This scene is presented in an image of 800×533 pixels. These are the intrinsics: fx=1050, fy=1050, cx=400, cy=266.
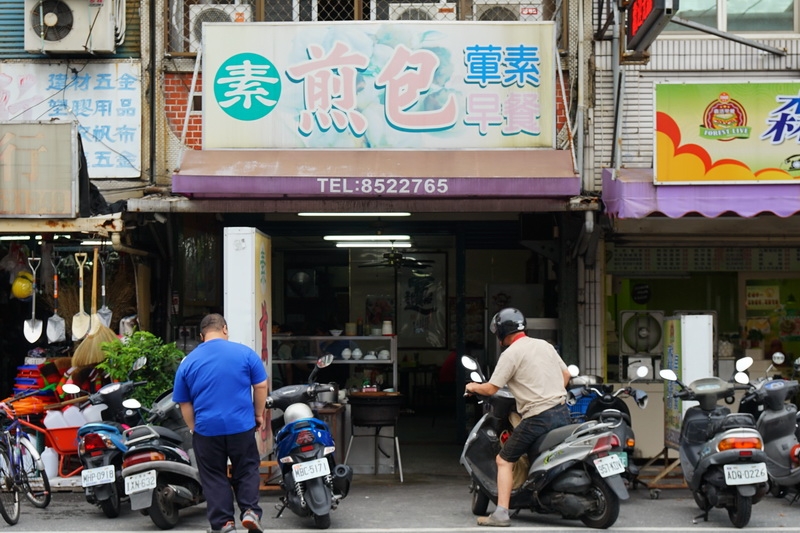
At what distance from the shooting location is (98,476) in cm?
913

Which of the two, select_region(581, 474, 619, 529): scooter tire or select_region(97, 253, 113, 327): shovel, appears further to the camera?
select_region(97, 253, 113, 327): shovel

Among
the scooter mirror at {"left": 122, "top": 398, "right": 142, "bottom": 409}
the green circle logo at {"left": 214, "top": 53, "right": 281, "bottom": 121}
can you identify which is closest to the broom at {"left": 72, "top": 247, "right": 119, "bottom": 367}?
the scooter mirror at {"left": 122, "top": 398, "right": 142, "bottom": 409}

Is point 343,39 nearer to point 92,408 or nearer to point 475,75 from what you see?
point 475,75

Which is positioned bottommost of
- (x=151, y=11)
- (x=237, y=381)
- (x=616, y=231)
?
(x=237, y=381)

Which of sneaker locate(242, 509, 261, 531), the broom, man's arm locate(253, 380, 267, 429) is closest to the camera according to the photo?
sneaker locate(242, 509, 261, 531)

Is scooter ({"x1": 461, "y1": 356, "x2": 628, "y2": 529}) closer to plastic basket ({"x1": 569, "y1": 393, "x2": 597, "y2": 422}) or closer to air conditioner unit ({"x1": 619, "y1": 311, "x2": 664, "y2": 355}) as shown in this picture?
plastic basket ({"x1": 569, "y1": 393, "x2": 597, "y2": 422})


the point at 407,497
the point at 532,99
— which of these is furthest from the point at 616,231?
the point at 407,497

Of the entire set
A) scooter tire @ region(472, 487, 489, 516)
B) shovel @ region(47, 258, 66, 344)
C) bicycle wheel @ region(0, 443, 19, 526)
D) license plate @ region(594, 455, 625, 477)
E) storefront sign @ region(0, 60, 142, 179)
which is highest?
storefront sign @ region(0, 60, 142, 179)

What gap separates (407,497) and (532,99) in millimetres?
4490

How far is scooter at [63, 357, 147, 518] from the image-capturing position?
916 cm

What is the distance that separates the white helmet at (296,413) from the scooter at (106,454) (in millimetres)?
1421

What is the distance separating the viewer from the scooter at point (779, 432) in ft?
30.8

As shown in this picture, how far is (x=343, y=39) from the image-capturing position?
11.6 metres

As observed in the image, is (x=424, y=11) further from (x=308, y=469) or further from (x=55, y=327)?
(x=308, y=469)
